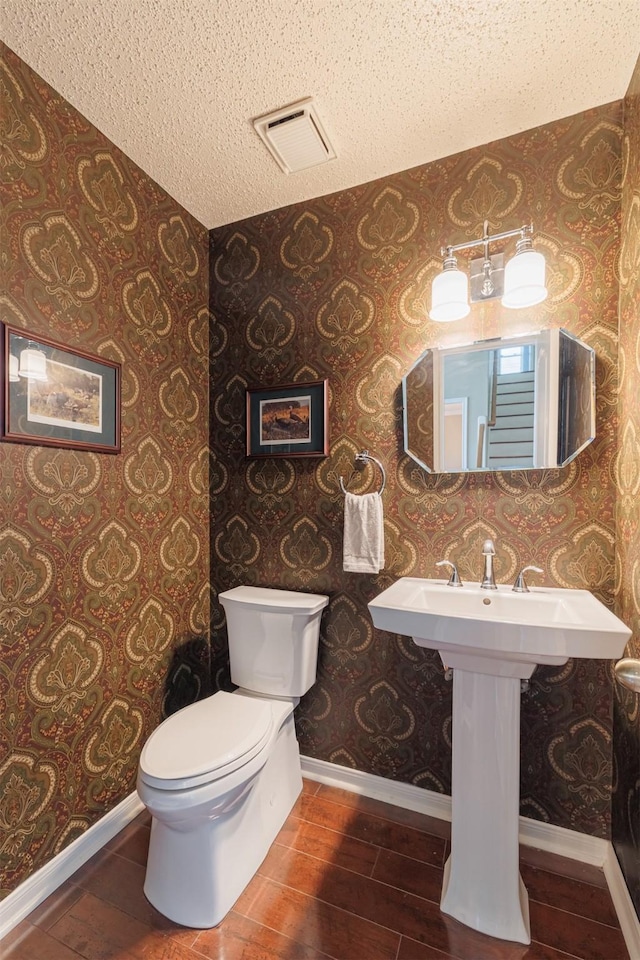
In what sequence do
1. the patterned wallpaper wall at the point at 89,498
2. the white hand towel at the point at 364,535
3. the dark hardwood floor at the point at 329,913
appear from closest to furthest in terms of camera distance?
the dark hardwood floor at the point at 329,913 < the patterned wallpaper wall at the point at 89,498 < the white hand towel at the point at 364,535

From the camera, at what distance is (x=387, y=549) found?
1.64m

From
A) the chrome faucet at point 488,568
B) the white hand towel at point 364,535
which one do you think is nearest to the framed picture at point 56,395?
the white hand towel at point 364,535

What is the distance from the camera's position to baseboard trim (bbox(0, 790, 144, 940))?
1.17 metres

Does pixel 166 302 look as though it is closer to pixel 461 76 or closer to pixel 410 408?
pixel 410 408

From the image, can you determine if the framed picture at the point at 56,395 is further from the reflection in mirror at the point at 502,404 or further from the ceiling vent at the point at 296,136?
the reflection in mirror at the point at 502,404

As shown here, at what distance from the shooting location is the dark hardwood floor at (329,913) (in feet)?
3.63

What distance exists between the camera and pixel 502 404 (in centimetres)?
148

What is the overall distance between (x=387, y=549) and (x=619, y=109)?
1662 mm

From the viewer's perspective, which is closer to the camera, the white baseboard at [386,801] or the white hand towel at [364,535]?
the white baseboard at [386,801]

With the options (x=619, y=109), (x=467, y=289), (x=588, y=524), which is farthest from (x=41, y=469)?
(x=619, y=109)

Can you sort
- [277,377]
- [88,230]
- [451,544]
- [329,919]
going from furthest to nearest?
1. [277,377]
2. [451,544]
3. [88,230]
4. [329,919]

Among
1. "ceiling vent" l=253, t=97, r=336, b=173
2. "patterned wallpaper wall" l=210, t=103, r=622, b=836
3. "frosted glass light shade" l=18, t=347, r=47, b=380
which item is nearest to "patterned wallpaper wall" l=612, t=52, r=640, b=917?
"patterned wallpaper wall" l=210, t=103, r=622, b=836

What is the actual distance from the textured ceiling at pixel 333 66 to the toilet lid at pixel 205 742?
2022mm

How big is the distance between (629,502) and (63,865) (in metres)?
2.07
